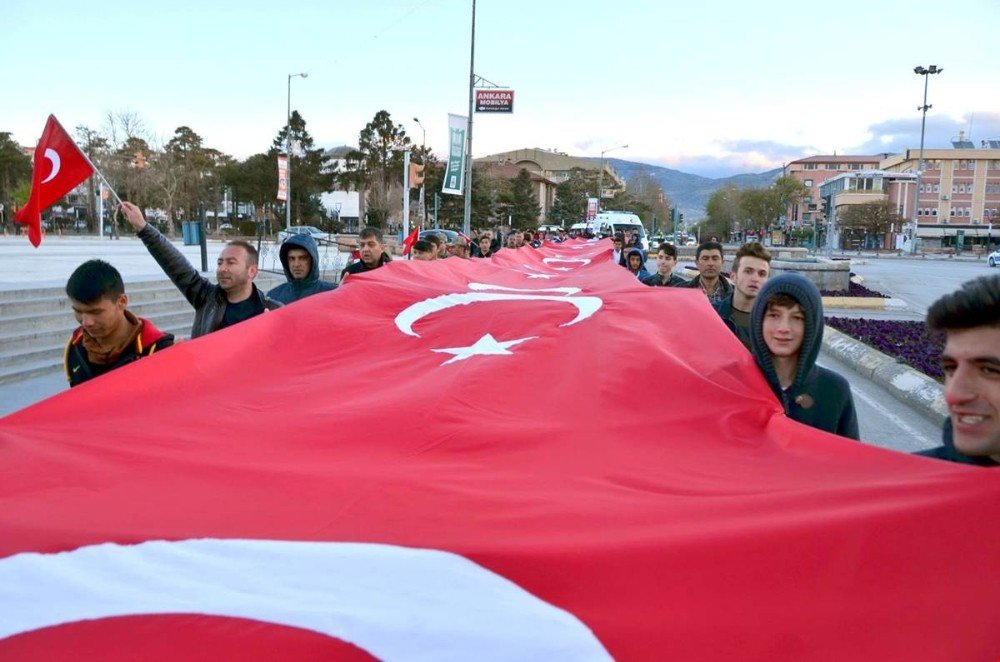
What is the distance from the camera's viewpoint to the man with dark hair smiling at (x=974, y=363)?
6.05 ft

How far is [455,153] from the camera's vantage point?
848 inches

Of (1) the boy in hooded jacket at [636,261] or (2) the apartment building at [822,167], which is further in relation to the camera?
(2) the apartment building at [822,167]

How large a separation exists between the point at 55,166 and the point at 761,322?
425 cm

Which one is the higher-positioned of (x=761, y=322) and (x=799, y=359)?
(x=761, y=322)

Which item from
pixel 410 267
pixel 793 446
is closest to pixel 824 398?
pixel 793 446

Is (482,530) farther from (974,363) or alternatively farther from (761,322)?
(761,322)

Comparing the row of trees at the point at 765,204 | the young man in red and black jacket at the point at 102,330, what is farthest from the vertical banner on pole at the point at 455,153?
the row of trees at the point at 765,204

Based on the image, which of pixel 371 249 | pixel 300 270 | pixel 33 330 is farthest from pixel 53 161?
pixel 33 330

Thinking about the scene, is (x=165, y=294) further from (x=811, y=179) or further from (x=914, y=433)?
(x=811, y=179)

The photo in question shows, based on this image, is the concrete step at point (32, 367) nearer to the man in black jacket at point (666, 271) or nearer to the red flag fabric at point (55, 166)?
the red flag fabric at point (55, 166)

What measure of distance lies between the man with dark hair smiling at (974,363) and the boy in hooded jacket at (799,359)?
115cm

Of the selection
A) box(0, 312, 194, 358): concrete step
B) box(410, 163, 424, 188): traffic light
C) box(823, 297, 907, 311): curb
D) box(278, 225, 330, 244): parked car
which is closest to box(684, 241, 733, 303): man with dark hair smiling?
box(0, 312, 194, 358): concrete step

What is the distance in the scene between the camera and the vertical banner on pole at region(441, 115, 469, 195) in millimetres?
21375

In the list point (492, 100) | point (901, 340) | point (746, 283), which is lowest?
point (901, 340)
